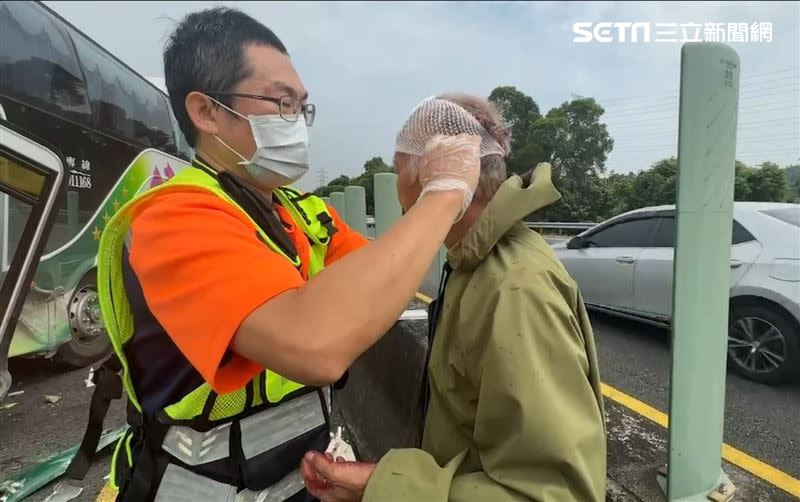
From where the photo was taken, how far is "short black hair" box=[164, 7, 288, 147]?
4.06ft

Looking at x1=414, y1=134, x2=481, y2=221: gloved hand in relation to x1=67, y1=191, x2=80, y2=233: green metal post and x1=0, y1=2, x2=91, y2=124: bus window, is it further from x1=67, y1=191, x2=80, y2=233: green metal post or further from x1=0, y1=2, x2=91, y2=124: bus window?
x1=67, y1=191, x2=80, y2=233: green metal post

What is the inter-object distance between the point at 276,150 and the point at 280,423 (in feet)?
2.40

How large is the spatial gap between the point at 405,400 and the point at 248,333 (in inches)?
84.7

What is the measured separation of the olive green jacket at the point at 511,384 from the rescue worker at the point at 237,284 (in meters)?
0.19

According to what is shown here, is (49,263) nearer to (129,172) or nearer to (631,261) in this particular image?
(129,172)

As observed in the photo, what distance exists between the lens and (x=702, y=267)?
1713 millimetres

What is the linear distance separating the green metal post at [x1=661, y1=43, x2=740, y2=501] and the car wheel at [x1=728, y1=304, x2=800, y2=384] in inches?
96.9

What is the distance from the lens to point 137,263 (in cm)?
95

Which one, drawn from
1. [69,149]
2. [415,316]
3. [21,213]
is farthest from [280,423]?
[69,149]

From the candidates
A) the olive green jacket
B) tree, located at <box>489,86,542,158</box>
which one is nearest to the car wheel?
tree, located at <box>489,86,542,158</box>

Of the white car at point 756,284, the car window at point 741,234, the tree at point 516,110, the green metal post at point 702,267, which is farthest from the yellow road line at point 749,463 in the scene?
the car window at point 741,234

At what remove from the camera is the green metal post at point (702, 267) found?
1615mm

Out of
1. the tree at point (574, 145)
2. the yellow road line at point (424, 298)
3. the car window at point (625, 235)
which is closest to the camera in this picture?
the tree at point (574, 145)

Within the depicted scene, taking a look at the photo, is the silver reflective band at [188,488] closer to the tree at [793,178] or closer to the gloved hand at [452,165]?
the gloved hand at [452,165]
